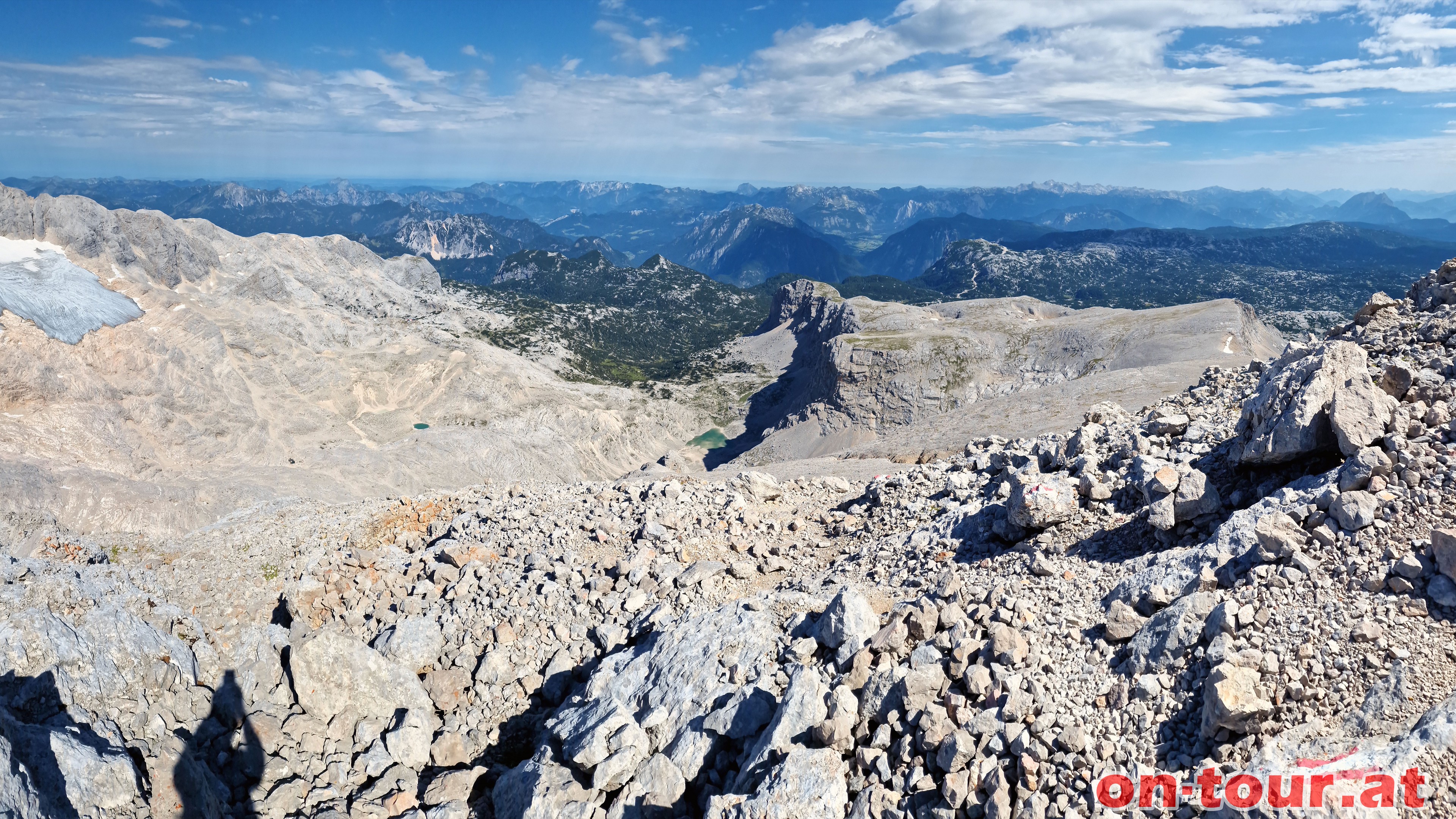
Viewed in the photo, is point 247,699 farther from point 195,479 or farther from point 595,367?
point 595,367

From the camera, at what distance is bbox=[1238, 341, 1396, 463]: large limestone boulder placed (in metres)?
13.1

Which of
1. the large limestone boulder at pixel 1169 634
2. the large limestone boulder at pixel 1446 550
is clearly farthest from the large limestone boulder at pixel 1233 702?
the large limestone boulder at pixel 1446 550

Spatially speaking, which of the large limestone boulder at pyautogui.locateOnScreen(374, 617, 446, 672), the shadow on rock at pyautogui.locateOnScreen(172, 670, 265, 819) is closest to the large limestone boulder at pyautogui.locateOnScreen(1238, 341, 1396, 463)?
the large limestone boulder at pyautogui.locateOnScreen(374, 617, 446, 672)

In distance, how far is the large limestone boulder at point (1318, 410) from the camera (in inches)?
515

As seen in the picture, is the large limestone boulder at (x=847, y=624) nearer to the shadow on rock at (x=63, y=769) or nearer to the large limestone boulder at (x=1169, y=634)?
the large limestone boulder at (x=1169, y=634)

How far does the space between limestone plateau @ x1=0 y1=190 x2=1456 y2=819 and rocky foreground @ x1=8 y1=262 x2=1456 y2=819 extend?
0.23 ft

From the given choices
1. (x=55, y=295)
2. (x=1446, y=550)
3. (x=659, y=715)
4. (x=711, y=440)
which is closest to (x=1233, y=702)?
(x=1446, y=550)

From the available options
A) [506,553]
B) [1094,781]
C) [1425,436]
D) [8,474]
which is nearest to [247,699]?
[506,553]

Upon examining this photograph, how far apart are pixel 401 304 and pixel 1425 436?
178 meters

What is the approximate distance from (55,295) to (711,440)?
94166 millimetres

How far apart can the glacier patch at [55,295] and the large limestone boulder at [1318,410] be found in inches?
4149

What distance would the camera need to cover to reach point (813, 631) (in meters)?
15.0

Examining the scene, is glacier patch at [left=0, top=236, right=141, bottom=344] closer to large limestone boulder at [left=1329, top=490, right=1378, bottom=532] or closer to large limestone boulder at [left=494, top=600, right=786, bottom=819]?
large limestone boulder at [left=494, top=600, right=786, bottom=819]

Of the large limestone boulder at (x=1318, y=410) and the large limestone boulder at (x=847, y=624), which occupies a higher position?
the large limestone boulder at (x=1318, y=410)
